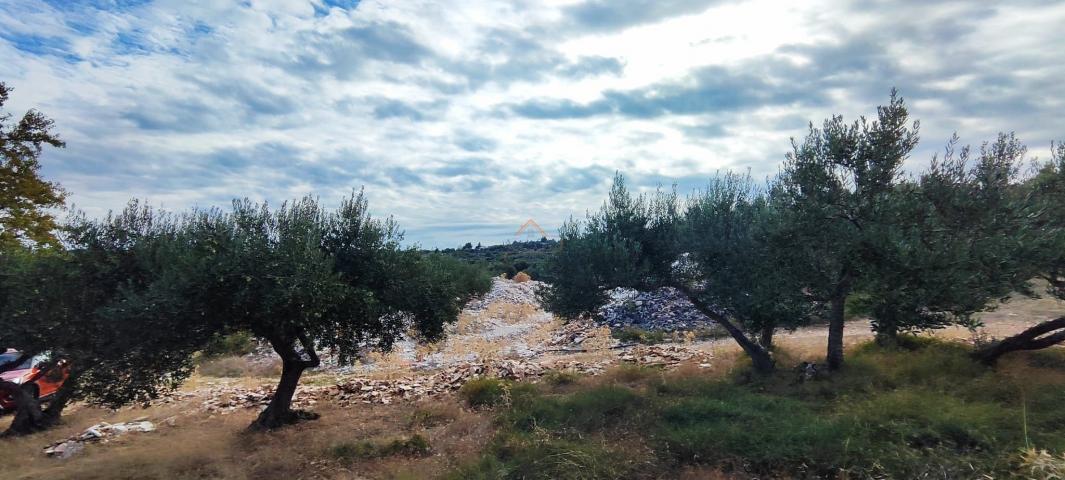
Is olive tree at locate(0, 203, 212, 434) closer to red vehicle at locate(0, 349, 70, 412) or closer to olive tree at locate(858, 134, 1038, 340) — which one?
red vehicle at locate(0, 349, 70, 412)

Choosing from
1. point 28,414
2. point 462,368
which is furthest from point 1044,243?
point 28,414

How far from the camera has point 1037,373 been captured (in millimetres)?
13906

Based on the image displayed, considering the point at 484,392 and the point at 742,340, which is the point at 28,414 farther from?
the point at 742,340

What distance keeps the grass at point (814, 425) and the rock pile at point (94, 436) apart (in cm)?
1082

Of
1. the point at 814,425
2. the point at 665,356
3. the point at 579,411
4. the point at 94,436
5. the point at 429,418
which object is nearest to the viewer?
the point at 814,425

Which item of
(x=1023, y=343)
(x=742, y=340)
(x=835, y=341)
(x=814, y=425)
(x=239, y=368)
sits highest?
(x=1023, y=343)

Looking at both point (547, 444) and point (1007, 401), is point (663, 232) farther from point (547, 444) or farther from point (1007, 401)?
point (1007, 401)

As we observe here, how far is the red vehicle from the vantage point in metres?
16.4

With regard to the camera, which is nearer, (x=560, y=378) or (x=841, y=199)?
(x=841, y=199)

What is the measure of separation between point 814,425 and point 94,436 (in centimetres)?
1893

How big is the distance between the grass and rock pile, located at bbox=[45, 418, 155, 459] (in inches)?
426

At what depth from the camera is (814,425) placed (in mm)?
11797

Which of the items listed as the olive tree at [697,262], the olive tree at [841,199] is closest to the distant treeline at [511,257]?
the olive tree at [697,262]

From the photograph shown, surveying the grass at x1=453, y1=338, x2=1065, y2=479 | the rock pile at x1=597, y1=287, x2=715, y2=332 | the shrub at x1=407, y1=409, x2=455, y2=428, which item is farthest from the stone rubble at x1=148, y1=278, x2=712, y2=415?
the grass at x1=453, y1=338, x2=1065, y2=479
